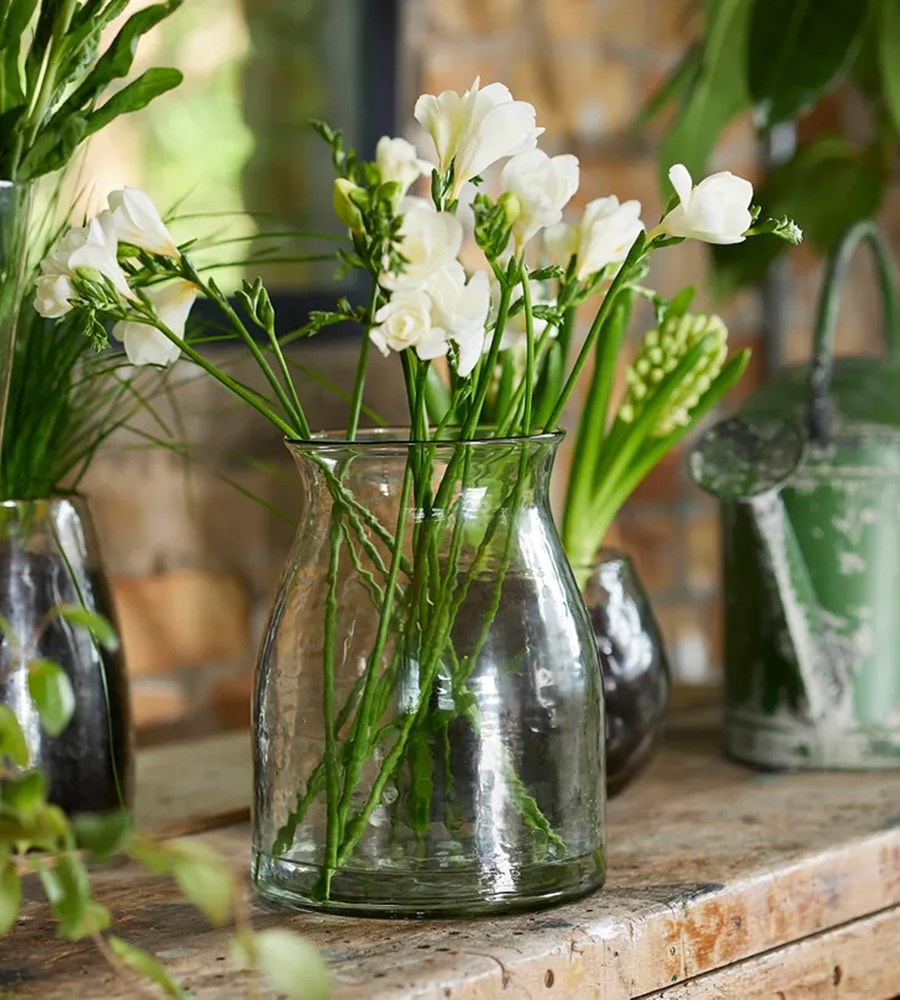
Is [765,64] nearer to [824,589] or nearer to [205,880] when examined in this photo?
[824,589]

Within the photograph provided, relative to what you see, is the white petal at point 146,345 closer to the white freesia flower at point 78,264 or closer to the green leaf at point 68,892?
the white freesia flower at point 78,264

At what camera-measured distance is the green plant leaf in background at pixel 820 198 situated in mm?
1411

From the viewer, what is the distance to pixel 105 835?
49 centimetres

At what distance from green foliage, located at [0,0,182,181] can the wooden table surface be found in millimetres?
346

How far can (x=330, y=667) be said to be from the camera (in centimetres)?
65

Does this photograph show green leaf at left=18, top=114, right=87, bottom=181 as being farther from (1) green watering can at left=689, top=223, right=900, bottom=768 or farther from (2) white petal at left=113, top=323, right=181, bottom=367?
(1) green watering can at left=689, top=223, right=900, bottom=768


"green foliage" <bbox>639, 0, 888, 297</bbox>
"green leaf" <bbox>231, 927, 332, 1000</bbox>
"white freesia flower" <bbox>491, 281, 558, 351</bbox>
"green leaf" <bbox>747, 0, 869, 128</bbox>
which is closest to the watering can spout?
"white freesia flower" <bbox>491, 281, 558, 351</bbox>

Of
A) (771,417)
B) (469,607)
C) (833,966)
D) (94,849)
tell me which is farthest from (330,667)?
(771,417)

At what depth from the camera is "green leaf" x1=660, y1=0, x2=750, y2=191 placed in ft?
4.10

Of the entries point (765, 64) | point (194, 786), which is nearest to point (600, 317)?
point (194, 786)

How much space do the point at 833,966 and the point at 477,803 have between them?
0.23 metres

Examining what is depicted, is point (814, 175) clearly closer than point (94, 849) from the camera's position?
No

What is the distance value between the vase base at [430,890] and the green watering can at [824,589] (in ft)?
1.12

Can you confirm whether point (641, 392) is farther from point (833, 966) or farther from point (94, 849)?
point (94, 849)
